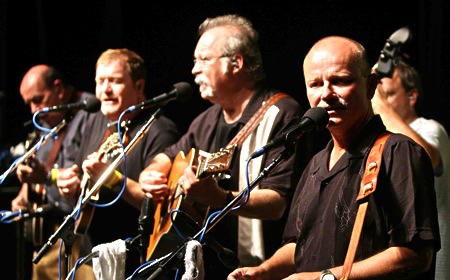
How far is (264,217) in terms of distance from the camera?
3.01 meters

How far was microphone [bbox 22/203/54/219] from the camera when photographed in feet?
13.1

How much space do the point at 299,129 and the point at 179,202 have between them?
1078mm

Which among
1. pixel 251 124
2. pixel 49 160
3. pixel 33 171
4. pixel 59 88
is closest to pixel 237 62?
pixel 251 124

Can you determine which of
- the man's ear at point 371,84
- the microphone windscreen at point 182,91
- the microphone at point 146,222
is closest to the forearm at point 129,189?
the microphone windscreen at point 182,91

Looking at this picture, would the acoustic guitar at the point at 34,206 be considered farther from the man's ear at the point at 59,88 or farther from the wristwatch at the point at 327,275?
the wristwatch at the point at 327,275

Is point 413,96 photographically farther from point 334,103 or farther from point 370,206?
point 370,206

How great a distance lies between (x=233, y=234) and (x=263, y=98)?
27.8 inches

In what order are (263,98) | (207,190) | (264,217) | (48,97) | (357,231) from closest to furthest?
(357,231), (207,190), (264,217), (263,98), (48,97)

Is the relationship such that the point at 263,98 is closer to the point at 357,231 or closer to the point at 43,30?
the point at 357,231

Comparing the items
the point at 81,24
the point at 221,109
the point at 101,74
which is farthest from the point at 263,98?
the point at 81,24

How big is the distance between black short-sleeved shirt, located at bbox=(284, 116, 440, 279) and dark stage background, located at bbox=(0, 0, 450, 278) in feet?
4.52

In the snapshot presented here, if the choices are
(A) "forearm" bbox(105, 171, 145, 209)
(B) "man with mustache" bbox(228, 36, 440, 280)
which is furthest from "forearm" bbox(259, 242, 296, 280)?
(A) "forearm" bbox(105, 171, 145, 209)

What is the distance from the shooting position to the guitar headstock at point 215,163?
112 inches

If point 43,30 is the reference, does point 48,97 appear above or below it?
below
